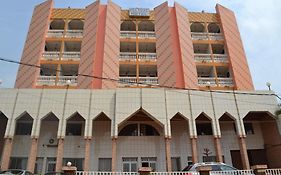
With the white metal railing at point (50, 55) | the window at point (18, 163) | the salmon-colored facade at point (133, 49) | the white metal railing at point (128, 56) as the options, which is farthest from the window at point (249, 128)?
the window at point (18, 163)

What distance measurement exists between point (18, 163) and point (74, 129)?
5.42m

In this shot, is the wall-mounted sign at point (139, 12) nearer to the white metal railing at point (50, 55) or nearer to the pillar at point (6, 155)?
the white metal railing at point (50, 55)

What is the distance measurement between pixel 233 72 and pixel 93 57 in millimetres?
14254

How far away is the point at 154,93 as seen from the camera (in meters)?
21.1

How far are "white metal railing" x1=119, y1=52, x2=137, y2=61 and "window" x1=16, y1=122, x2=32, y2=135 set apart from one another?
1096 centimetres

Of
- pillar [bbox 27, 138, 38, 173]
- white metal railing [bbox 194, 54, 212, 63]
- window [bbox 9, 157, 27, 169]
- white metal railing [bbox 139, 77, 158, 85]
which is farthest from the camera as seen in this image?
white metal railing [bbox 194, 54, 212, 63]

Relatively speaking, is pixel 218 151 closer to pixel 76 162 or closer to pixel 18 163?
pixel 76 162

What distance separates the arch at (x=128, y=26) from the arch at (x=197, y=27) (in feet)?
22.5

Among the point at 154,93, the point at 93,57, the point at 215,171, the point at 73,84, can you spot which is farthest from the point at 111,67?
the point at 215,171

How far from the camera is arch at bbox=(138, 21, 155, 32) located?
28.7m

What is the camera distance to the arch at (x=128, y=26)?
28.7 metres

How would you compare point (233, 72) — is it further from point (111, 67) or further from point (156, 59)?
point (111, 67)

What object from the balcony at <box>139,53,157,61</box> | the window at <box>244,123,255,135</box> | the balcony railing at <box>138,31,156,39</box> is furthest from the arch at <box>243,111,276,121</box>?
the balcony railing at <box>138,31,156,39</box>

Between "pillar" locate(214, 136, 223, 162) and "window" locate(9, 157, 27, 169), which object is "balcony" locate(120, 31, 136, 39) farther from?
"window" locate(9, 157, 27, 169)
